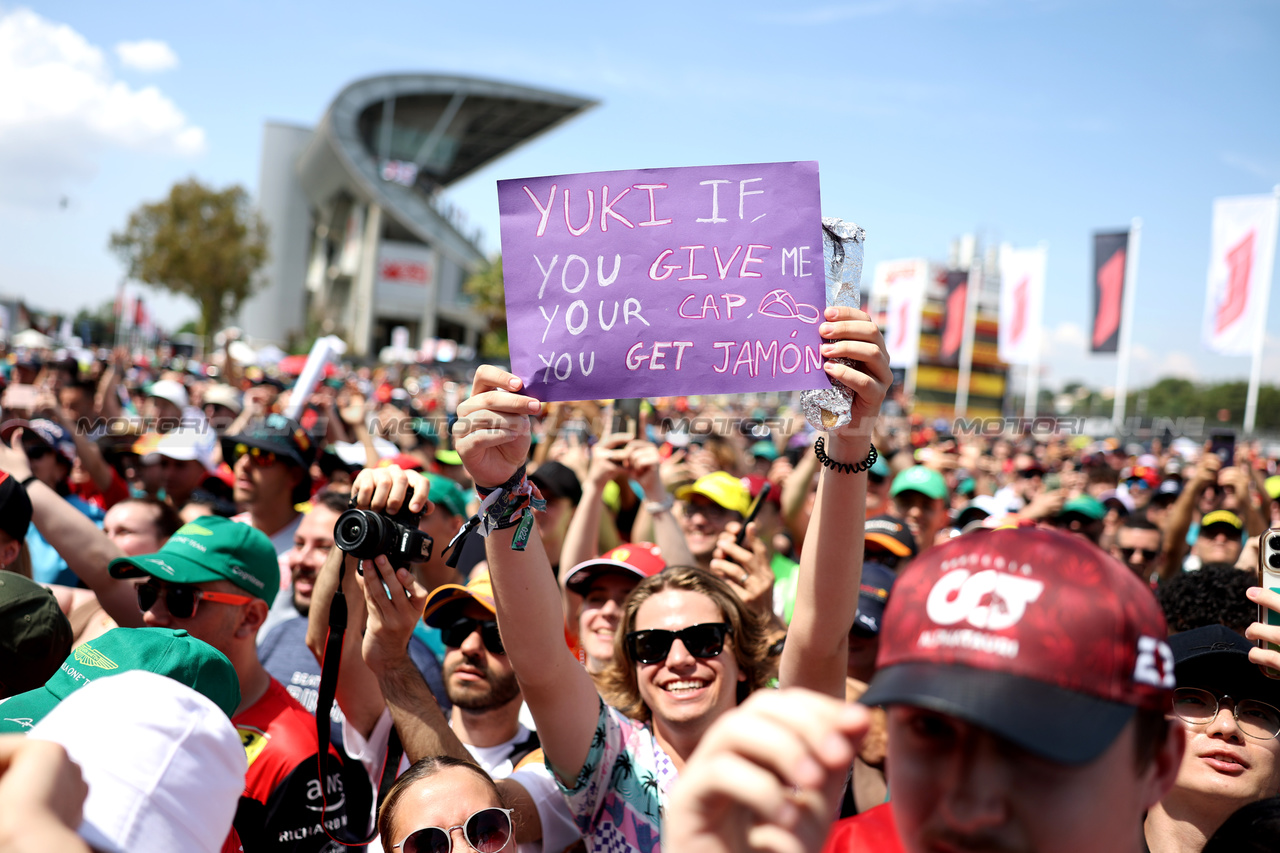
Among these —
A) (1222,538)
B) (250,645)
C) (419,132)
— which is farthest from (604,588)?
(419,132)

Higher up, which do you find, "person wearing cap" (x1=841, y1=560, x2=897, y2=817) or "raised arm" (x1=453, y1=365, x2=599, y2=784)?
"raised arm" (x1=453, y1=365, x2=599, y2=784)

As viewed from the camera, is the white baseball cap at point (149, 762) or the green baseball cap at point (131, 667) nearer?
the white baseball cap at point (149, 762)

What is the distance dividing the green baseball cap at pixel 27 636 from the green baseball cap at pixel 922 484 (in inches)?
193

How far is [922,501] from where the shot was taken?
6152mm

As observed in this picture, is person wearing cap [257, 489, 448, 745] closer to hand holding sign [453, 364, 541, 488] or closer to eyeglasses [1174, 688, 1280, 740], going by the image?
hand holding sign [453, 364, 541, 488]

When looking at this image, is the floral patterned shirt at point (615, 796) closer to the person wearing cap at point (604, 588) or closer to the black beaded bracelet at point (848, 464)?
the black beaded bracelet at point (848, 464)

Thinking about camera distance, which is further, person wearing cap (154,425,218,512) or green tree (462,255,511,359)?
green tree (462,255,511,359)

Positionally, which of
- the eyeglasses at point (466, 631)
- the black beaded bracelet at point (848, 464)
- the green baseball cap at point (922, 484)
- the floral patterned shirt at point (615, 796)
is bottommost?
the floral patterned shirt at point (615, 796)

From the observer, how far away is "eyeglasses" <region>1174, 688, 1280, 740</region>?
2.18 meters

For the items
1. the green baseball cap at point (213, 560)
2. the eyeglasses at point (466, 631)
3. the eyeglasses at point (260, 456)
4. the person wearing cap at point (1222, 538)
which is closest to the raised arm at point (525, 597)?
the eyeglasses at point (466, 631)

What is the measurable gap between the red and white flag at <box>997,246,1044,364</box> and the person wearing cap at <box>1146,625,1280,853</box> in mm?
20626

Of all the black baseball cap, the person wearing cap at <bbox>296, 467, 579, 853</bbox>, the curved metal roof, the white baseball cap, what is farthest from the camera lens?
the curved metal roof

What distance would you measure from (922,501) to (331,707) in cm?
461

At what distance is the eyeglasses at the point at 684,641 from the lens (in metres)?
2.66
